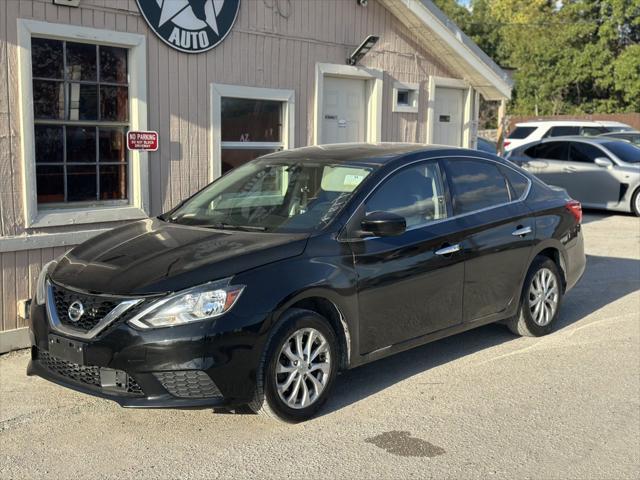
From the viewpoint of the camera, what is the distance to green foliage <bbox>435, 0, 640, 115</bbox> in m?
33.8

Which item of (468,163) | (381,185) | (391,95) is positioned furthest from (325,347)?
(391,95)

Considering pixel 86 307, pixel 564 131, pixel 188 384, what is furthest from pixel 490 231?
pixel 564 131

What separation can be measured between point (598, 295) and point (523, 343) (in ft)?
7.06

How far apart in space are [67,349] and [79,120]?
302 cm

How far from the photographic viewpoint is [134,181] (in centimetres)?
705

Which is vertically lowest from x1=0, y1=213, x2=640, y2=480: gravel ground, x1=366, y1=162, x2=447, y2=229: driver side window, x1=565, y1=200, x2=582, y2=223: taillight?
x1=0, y1=213, x2=640, y2=480: gravel ground

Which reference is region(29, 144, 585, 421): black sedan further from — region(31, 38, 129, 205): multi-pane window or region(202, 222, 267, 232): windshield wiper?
region(31, 38, 129, 205): multi-pane window

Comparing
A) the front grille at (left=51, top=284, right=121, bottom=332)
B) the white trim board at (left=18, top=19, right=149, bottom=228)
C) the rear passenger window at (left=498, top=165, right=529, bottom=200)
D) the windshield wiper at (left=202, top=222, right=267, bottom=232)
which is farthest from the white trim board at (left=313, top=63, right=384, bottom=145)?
the front grille at (left=51, top=284, right=121, bottom=332)

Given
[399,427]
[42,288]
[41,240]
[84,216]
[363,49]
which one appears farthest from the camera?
[363,49]

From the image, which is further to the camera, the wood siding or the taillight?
the taillight

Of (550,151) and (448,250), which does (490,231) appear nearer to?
(448,250)

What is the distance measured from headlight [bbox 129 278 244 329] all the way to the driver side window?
1328 millimetres

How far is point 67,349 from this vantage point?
14.1ft

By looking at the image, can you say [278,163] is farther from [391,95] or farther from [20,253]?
[391,95]
